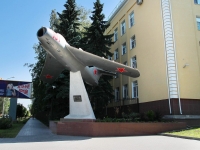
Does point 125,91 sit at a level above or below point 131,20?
below

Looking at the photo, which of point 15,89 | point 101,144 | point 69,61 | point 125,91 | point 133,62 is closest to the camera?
point 101,144

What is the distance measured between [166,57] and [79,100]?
7.86 meters

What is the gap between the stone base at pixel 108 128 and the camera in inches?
449

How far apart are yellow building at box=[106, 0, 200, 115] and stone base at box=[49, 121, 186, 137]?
9.95ft

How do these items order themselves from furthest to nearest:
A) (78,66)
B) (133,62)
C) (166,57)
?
(133,62)
(166,57)
(78,66)

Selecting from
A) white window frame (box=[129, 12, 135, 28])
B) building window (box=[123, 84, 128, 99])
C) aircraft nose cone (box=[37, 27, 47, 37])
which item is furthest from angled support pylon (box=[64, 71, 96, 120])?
white window frame (box=[129, 12, 135, 28])

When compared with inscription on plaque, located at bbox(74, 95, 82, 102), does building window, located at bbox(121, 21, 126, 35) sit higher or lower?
higher

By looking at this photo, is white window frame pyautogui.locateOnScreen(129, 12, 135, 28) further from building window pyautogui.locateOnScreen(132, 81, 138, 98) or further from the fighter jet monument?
the fighter jet monument

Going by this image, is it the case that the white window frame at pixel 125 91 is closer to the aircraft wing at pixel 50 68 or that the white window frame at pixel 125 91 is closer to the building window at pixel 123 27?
the building window at pixel 123 27

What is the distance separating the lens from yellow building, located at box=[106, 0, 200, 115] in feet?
51.4

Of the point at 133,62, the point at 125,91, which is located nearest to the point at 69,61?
the point at 133,62

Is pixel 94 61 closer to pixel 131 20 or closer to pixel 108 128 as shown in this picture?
pixel 108 128

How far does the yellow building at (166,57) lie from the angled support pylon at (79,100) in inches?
249

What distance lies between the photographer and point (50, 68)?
14750 mm
